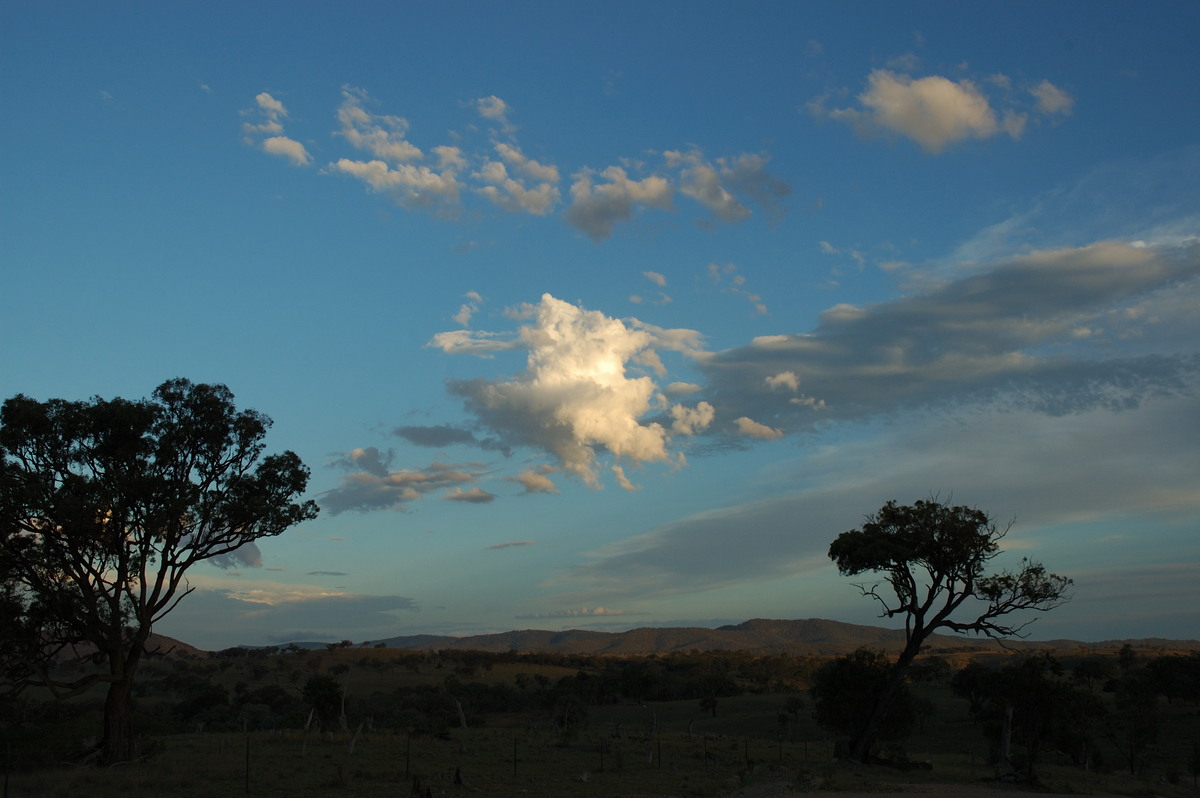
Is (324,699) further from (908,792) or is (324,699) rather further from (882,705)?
(908,792)

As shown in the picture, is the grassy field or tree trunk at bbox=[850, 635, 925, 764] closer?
the grassy field

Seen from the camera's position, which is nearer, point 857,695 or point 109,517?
point 109,517

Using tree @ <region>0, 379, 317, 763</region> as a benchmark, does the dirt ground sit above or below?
below

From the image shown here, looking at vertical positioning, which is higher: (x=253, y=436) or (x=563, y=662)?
(x=253, y=436)

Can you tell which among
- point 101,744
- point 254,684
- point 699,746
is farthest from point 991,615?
point 254,684

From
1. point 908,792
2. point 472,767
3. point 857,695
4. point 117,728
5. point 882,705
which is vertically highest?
point 117,728

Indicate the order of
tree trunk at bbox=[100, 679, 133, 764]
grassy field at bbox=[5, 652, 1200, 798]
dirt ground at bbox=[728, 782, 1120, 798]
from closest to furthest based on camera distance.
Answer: grassy field at bbox=[5, 652, 1200, 798] < dirt ground at bbox=[728, 782, 1120, 798] < tree trunk at bbox=[100, 679, 133, 764]

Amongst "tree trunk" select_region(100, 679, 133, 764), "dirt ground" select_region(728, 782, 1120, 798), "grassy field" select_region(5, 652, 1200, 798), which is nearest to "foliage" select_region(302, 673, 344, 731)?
"grassy field" select_region(5, 652, 1200, 798)

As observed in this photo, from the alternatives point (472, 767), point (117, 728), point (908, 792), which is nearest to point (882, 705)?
point (908, 792)

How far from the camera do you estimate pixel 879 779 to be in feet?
96.3

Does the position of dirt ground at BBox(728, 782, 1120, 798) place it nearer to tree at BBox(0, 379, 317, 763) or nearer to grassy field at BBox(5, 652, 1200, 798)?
grassy field at BBox(5, 652, 1200, 798)

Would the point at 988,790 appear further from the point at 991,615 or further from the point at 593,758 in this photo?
the point at 593,758

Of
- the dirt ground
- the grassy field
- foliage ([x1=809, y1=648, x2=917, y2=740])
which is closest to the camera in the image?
the grassy field

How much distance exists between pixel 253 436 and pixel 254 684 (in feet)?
209
